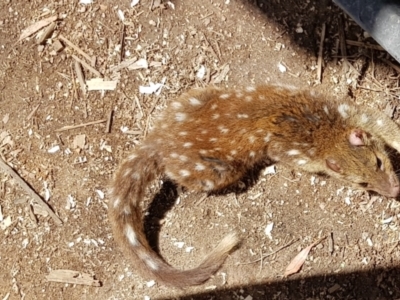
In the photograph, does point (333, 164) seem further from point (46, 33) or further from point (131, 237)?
point (46, 33)

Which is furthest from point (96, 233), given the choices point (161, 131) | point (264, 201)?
point (264, 201)

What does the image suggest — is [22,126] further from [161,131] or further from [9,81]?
[161,131]

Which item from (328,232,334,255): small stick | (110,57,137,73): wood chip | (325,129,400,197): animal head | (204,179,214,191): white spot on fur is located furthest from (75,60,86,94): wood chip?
(328,232,334,255): small stick

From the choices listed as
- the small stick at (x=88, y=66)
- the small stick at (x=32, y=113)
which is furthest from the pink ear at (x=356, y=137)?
the small stick at (x=32, y=113)

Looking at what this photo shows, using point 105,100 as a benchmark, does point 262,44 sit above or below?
above

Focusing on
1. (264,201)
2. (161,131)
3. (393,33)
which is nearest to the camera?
(393,33)

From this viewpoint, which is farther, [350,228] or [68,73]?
[68,73]
